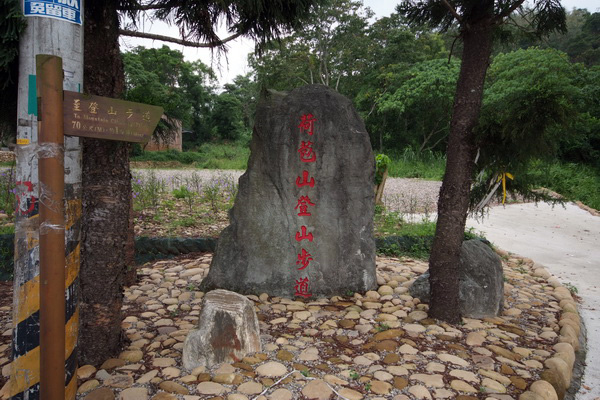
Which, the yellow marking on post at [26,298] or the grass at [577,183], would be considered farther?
the grass at [577,183]

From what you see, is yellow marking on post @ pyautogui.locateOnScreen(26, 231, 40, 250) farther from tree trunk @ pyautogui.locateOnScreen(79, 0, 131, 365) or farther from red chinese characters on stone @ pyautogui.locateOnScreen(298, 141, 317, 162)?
red chinese characters on stone @ pyautogui.locateOnScreen(298, 141, 317, 162)

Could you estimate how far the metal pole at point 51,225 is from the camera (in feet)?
5.07

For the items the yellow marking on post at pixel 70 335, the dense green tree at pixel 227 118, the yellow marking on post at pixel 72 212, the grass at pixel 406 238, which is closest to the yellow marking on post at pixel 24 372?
the yellow marking on post at pixel 70 335

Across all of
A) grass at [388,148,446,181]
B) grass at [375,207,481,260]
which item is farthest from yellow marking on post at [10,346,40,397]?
grass at [388,148,446,181]

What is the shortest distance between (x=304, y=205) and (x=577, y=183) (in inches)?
471

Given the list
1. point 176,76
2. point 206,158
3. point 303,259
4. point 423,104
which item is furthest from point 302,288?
point 176,76

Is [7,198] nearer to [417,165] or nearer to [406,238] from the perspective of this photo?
[406,238]

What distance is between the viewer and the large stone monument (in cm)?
371

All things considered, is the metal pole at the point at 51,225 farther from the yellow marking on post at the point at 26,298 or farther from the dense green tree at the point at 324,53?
the dense green tree at the point at 324,53

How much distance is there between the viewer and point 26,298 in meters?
1.68

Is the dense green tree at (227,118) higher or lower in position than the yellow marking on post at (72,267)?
higher

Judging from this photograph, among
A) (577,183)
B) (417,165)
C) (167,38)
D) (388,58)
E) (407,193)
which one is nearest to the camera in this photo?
(167,38)

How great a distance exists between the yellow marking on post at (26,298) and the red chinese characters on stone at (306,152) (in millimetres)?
2435

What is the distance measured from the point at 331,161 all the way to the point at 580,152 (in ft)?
49.1
